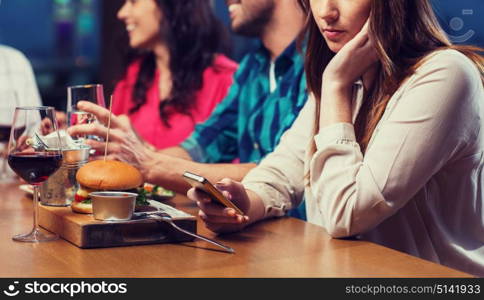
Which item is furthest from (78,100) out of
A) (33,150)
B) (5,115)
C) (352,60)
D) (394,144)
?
(394,144)

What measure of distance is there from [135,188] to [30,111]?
11.1 inches

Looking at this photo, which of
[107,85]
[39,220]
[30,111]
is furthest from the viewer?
[107,85]

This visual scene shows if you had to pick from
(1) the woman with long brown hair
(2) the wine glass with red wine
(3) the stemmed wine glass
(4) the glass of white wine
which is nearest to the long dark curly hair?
(3) the stemmed wine glass

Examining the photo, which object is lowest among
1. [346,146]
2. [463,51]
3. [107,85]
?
[107,85]

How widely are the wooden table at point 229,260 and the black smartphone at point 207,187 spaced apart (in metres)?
0.08

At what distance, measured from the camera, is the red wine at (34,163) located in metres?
1.51

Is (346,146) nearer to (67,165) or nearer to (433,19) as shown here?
(433,19)

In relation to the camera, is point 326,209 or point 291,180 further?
point 291,180

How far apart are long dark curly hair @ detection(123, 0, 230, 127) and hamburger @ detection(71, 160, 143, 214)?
2.07 meters

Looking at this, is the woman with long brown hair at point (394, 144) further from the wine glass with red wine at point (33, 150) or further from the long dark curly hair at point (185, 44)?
the long dark curly hair at point (185, 44)

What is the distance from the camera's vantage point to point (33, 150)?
152 cm

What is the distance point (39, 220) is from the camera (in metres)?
1.67

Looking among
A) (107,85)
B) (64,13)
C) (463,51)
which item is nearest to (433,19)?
(463,51)

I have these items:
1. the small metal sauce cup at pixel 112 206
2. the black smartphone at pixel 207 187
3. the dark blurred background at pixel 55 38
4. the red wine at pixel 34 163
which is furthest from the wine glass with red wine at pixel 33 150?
the dark blurred background at pixel 55 38
